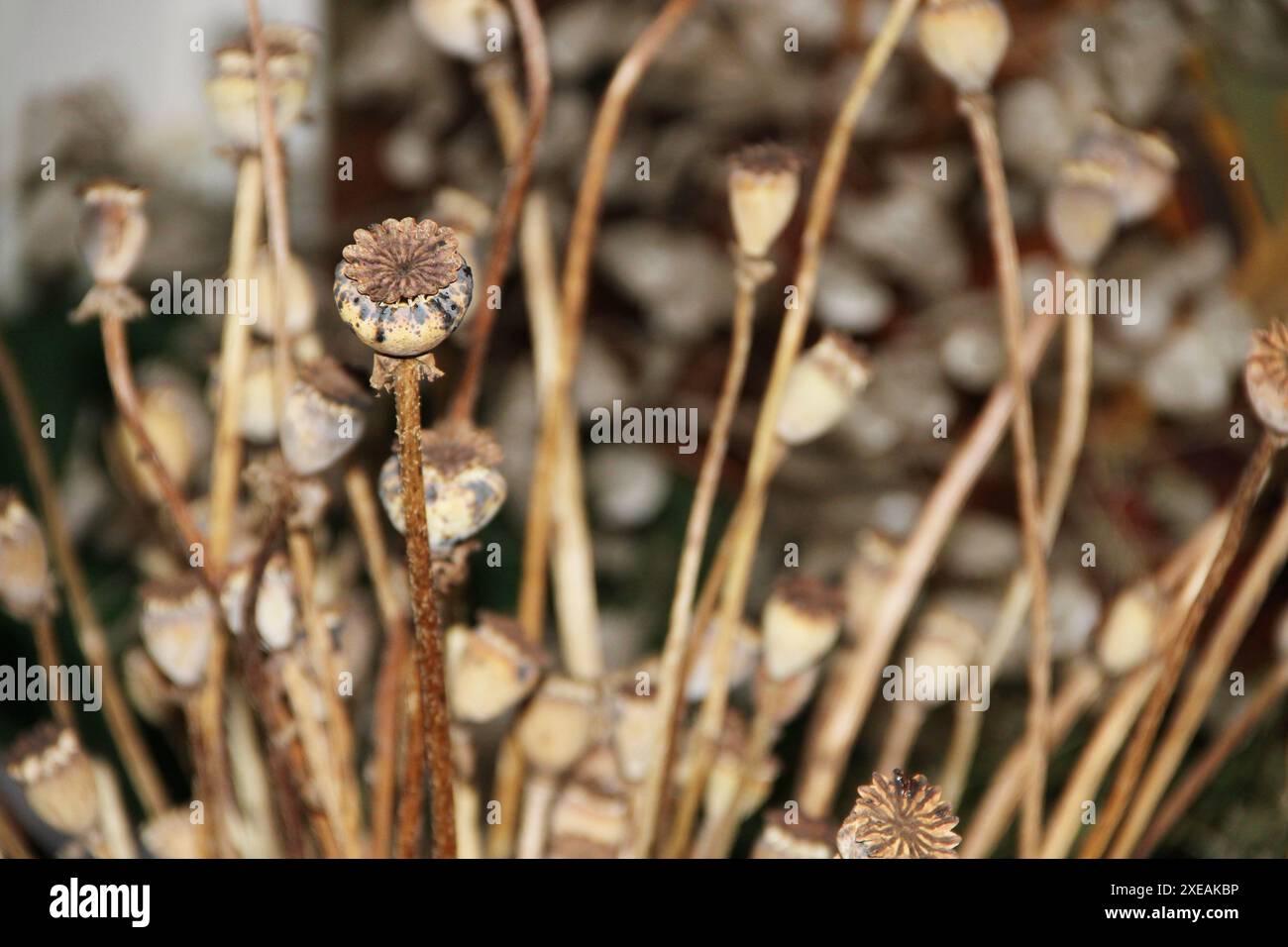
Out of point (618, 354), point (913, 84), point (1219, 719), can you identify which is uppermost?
point (913, 84)

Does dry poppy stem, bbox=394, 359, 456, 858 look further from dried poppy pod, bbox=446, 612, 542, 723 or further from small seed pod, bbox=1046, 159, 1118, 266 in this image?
small seed pod, bbox=1046, 159, 1118, 266

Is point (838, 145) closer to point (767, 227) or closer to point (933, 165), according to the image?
point (767, 227)

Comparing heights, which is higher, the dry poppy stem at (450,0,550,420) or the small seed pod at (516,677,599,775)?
the dry poppy stem at (450,0,550,420)

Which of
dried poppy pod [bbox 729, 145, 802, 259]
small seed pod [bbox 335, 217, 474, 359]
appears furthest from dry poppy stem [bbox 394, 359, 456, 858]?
dried poppy pod [bbox 729, 145, 802, 259]

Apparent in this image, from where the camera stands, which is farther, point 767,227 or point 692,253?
point 692,253

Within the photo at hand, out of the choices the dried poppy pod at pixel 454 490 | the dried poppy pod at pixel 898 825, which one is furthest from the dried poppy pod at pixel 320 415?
the dried poppy pod at pixel 898 825

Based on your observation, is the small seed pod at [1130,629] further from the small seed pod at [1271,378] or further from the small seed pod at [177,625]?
the small seed pod at [177,625]

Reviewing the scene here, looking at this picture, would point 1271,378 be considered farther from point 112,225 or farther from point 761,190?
point 112,225

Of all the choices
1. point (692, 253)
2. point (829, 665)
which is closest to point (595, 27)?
point (692, 253)
